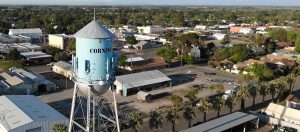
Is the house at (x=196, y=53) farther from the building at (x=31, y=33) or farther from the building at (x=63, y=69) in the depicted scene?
the building at (x=31, y=33)

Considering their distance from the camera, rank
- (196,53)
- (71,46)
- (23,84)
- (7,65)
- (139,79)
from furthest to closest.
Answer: (71,46) < (196,53) < (7,65) < (139,79) < (23,84)

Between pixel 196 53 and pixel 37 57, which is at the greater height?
pixel 196 53

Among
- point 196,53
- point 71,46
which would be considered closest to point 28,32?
point 71,46

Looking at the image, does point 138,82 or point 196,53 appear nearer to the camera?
point 138,82

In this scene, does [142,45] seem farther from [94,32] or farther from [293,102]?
[94,32]

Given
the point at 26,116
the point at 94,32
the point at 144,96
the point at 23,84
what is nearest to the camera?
the point at 94,32

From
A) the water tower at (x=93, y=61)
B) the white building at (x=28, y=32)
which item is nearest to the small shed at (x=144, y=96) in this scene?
the water tower at (x=93, y=61)

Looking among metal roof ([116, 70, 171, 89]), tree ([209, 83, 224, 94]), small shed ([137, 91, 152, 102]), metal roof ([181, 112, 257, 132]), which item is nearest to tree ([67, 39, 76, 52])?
metal roof ([116, 70, 171, 89])
